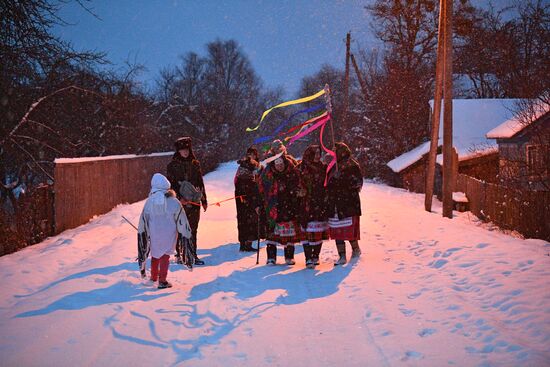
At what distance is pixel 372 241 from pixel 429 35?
33.6 meters

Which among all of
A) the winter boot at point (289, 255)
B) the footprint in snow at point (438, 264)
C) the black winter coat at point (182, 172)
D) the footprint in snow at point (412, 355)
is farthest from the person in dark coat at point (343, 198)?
the footprint in snow at point (412, 355)

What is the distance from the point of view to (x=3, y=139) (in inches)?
523

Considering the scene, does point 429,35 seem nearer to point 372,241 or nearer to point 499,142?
point 499,142

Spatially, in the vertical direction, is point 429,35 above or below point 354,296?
above

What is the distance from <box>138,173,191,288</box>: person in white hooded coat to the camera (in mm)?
7758

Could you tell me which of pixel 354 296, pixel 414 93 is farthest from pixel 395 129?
pixel 354 296

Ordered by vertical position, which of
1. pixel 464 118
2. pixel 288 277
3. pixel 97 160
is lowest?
pixel 288 277

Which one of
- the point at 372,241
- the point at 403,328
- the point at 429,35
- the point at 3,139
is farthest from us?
the point at 429,35

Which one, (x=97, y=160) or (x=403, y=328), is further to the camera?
(x=97, y=160)

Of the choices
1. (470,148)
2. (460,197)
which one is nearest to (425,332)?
(460,197)

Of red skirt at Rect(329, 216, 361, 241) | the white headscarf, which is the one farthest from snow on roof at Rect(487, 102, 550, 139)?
the white headscarf

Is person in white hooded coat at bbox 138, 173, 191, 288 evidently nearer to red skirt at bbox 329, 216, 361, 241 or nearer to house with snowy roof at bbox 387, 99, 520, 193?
red skirt at bbox 329, 216, 361, 241

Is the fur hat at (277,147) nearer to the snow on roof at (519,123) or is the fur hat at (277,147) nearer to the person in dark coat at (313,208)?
the person in dark coat at (313,208)

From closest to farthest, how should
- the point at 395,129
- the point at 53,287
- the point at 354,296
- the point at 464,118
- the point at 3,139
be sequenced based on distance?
the point at 354,296, the point at 53,287, the point at 3,139, the point at 464,118, the point at 395,129
